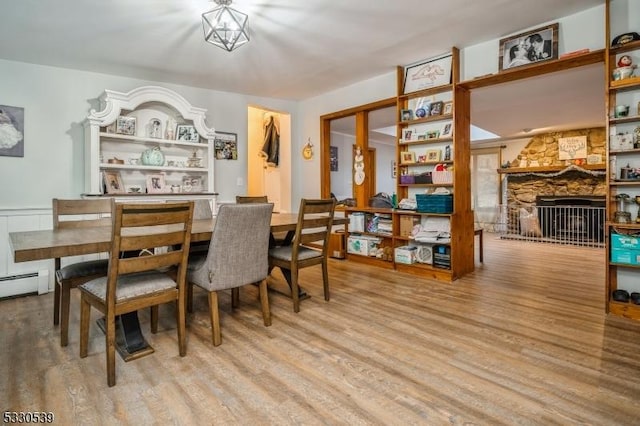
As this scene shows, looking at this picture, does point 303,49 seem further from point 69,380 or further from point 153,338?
point 69,380

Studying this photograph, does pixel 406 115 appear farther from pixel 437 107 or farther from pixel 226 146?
pixel 226 146

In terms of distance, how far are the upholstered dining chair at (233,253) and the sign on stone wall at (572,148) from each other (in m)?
7.76

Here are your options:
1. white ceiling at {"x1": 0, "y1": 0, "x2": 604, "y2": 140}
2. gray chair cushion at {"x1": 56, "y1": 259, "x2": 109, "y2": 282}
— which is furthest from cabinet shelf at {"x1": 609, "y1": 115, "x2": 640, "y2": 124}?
gray chair cushion at {"x1": 56, "y1": 259, "x2": 109, "y2": 282}

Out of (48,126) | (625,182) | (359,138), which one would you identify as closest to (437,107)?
(359,138)

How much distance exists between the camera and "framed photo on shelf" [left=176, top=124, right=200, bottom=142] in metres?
4.22

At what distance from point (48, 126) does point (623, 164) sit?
17.8ft

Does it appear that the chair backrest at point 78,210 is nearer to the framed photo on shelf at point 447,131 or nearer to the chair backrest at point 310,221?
the chair backrest at point 310,221

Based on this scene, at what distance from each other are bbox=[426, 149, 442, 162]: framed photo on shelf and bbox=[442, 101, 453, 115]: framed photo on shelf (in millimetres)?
423

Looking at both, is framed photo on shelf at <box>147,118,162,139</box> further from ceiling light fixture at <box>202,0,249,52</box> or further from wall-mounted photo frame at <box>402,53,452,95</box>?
wall-mounted photo frame at <box>402,53,452,95</box>

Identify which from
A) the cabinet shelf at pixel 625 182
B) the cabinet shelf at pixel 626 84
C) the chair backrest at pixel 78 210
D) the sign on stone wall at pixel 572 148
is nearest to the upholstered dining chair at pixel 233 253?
the chair backrest at pixel 78 210

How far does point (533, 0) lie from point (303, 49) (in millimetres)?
2010

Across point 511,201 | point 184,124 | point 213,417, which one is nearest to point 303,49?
point 184,124

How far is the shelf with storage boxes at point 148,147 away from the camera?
11.9 ft

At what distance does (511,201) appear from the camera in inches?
324
